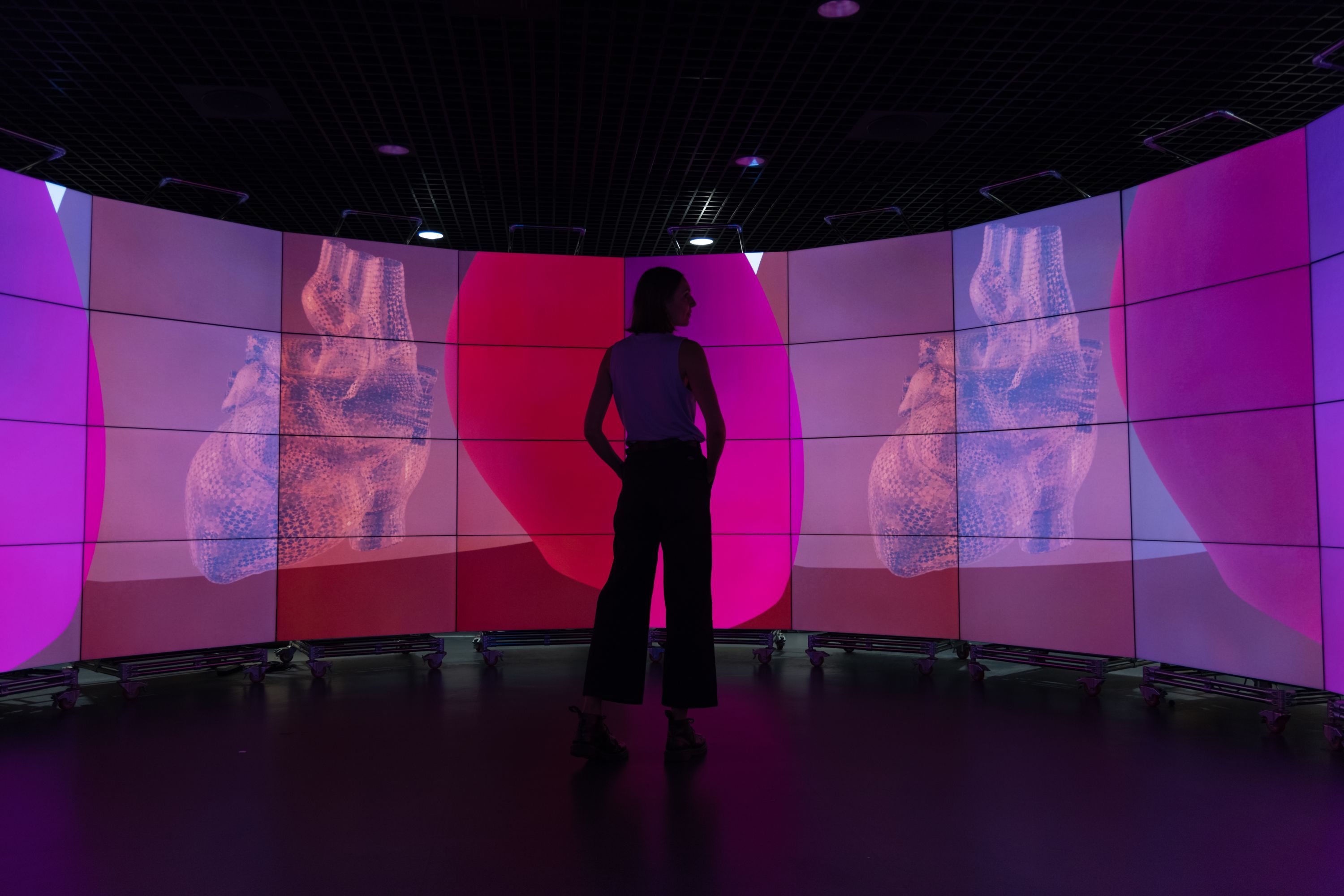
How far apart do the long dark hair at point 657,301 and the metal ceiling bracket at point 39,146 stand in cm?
341

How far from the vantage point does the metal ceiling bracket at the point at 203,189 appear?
5.38 metres

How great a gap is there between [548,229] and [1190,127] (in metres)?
4.33

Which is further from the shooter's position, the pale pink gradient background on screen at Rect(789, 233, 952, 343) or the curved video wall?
the pale pink gradient background on screen at Rect(789, 233, 952, 343)

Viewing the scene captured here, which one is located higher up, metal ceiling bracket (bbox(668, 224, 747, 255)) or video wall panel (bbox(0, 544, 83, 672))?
metal ceiling bracket (bbox(668, 224, 747, 255))

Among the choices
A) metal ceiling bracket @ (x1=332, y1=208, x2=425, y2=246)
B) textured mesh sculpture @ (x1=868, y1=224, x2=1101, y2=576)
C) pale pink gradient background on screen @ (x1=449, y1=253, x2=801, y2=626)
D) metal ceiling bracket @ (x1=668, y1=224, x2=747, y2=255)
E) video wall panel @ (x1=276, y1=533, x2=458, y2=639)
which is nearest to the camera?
textured mesh sculpture @ (x1=868, y1=224, x2=1101, y2=576)

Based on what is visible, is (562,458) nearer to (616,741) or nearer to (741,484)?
(741,484)

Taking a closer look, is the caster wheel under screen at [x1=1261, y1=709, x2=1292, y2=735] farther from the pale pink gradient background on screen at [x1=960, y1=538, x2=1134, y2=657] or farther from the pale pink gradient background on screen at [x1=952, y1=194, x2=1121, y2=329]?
the pale pink gradient background on screen at [x1=952, y1=194, x2=1121, y2=329]

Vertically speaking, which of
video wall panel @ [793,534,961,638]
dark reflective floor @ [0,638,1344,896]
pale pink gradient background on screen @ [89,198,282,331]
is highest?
pale pink gradient background on screen @ [89,198,282,331]

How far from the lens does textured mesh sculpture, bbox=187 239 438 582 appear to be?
5.24 meters

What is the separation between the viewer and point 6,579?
4.32 metres

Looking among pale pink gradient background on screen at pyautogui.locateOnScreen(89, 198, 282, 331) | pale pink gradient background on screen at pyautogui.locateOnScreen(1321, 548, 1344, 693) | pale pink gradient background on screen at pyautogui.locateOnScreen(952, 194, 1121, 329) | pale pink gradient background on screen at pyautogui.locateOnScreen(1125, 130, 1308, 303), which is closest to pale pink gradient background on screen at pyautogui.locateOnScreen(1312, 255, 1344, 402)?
pale pink gradient background on screen at pyautogui.locateOnScreen(1125, 130, 1308, 303)

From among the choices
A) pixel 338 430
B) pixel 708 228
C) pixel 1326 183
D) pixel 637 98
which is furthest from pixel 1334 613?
pixel 338 430

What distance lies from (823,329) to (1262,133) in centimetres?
286

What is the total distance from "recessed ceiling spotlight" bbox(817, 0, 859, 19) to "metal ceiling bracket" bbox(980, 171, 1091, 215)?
1861mm
